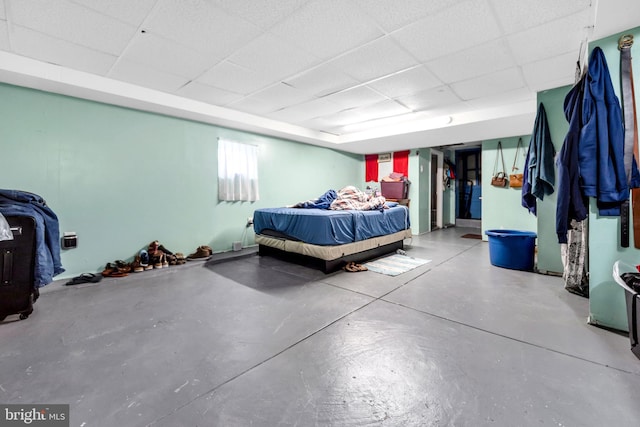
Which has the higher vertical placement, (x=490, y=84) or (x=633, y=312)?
(x=490, y=84)

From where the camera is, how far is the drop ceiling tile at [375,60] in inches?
106

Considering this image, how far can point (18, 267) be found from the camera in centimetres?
223

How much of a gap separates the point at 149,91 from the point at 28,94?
1.27 metres

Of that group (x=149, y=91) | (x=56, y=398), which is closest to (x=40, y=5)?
(x=149, y=91)

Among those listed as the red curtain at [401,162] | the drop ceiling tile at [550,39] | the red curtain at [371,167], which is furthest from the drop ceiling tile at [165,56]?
the red curtain at [371,167]

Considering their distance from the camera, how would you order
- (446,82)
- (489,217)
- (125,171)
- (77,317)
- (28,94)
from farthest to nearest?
(489,217) < (125,171) < (446,82) < (28,94) < (77,317)

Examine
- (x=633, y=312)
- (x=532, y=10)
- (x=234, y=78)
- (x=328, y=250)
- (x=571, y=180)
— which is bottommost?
(x=633, y=312)

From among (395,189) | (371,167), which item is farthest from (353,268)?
(371,167)

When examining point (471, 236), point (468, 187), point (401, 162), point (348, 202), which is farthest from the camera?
point (468, 187)

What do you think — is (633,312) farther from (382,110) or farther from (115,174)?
(115,174)

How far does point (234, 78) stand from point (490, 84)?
3.39m

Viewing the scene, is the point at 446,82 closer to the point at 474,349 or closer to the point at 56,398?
the point at 474,349

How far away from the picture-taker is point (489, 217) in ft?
20.0

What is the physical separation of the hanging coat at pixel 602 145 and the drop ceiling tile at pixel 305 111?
313 centimetres
